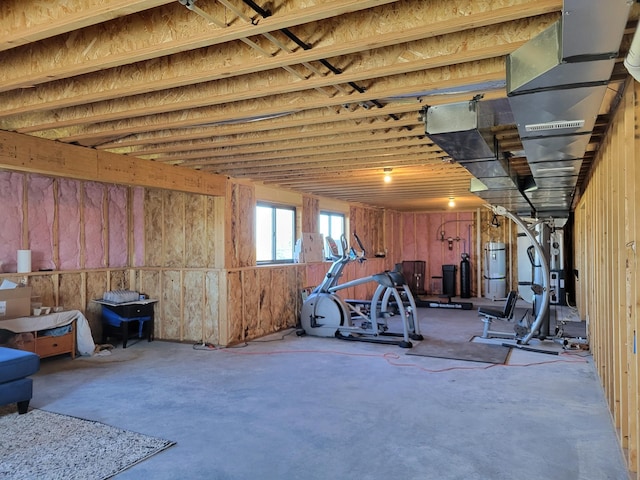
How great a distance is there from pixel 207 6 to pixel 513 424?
3503 millimetres

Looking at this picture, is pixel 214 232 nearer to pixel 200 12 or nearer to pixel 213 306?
pixel 213 306

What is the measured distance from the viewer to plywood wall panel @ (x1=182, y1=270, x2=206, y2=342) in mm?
6460

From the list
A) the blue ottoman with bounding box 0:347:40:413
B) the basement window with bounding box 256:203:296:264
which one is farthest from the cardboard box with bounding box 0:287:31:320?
the basement window with bounding box 256:203:296:264

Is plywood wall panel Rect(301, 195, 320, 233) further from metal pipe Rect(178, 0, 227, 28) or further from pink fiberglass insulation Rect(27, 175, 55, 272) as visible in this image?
metal pipe Rect(178, 0, 227, 28)

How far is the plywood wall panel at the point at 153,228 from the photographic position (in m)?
6.88

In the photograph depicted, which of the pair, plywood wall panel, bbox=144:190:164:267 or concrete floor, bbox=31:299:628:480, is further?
plywood wall panel, bbox=144:190:164:267

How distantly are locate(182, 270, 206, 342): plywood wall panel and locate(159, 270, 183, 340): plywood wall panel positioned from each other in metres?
0.08

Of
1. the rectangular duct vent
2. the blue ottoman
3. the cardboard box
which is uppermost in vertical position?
the rectangular duct vent

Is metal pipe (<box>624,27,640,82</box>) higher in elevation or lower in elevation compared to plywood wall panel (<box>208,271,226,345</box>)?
higher

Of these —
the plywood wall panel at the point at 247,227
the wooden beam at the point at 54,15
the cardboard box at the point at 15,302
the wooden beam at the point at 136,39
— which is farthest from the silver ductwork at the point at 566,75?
the cardboard box at the point at 15,302

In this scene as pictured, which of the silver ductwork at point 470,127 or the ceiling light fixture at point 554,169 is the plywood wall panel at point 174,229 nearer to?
the silver ductwork at point 470,127

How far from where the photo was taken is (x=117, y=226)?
6789 millimetres

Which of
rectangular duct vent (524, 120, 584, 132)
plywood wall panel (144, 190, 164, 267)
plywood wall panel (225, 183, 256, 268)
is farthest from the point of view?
plywood wall panel (144, 190, 164, 267)

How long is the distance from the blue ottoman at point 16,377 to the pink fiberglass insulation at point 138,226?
127 inches
